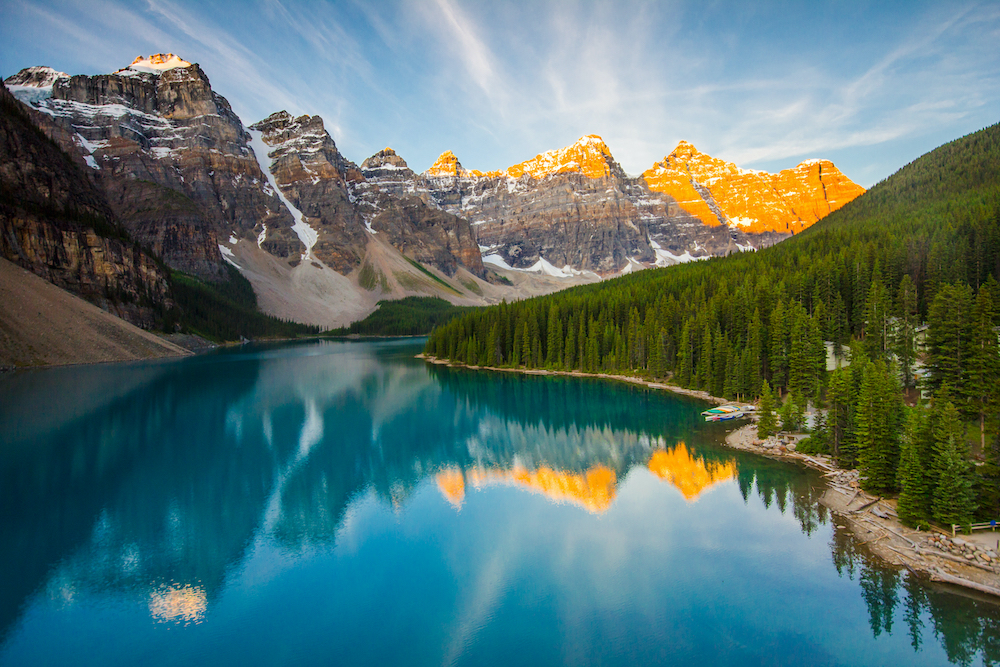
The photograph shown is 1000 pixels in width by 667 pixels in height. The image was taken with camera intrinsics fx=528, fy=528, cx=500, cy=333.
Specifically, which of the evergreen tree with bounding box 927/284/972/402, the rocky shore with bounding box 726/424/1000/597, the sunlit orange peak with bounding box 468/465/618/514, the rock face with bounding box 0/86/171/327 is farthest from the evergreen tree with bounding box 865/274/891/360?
the rock face with bounding box 0/86/171/327

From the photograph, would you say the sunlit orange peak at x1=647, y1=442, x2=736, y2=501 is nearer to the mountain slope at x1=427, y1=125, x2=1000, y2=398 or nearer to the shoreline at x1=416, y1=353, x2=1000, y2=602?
the shoreline at x1=416, y1=353, x2=1000, y2=602

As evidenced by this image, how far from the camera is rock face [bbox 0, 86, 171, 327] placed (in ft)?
283

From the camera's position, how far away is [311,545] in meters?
21.2

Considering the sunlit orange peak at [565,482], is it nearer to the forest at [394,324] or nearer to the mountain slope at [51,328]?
the mountain slope at [51,328]

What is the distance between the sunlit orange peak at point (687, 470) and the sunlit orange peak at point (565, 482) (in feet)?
9.74

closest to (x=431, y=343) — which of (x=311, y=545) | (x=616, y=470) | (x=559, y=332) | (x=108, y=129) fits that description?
(x=559, y=332)

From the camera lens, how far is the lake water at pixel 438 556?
14461 mm

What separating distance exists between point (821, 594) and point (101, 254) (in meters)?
119

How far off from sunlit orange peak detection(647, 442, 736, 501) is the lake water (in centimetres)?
19

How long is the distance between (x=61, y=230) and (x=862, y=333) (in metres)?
119

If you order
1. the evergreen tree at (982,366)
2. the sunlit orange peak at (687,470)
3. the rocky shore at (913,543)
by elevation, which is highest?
the evergreen tree at (982,366)

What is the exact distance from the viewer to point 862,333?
48469mm

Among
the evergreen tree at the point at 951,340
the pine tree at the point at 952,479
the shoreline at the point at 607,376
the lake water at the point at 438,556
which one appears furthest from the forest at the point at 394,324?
the pine tree at the point at 952,479

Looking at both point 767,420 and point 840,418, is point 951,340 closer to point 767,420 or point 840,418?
point 840,418
